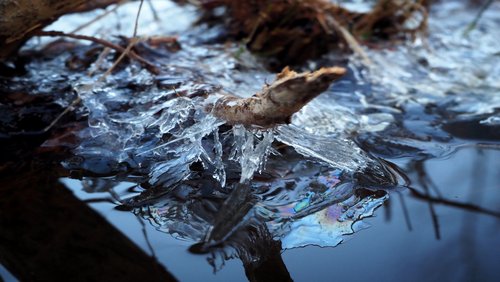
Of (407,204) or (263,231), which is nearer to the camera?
(263,231)

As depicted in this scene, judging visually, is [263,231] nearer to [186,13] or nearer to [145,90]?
[145,90]

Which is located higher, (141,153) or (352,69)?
(141,153)

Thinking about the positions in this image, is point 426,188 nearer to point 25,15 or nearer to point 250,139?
point 250,139

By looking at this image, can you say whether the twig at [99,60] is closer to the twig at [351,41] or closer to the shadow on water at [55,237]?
the shadow on water at [55,237]

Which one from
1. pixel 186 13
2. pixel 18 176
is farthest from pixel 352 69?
pixel 18 176

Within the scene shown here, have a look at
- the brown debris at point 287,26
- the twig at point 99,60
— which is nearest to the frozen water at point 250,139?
the twig at point 99,60

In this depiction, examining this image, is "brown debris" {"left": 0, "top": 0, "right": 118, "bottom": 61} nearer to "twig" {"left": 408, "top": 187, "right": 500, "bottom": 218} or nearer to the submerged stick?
the submerged stick

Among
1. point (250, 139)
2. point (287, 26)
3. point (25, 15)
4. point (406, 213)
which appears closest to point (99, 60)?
point (25, 15)

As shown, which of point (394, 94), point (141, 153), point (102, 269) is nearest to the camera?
point (102, 269)
